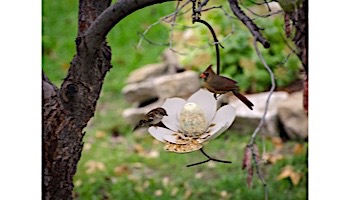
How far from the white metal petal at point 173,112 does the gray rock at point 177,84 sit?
0.43 ft

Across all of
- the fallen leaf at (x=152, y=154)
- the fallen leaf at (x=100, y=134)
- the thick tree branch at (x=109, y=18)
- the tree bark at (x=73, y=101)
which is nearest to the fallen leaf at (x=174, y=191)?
the fallen leaf at (x=152, y=154)

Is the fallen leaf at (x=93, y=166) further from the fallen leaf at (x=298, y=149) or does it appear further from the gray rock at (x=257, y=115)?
the fallen leaf at (x=298, y=149)

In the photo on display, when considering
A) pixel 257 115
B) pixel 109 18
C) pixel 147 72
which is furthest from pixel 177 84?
pixel 109 18

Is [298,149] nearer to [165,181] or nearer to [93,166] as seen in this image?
[165,181]

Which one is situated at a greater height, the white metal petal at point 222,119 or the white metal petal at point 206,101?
the white metal petal at point 206,101

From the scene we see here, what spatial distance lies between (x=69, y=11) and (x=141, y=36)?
0.18 m

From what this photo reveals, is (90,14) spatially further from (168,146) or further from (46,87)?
(168,146)

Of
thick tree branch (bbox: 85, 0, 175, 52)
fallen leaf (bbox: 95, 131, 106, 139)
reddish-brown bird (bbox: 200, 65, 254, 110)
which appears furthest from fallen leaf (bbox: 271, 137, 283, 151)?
thick tree branch (bbox: 85, 0, 175, 52)

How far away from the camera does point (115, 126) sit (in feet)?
6.88

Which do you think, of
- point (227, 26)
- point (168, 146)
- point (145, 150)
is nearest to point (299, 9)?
point (227, 26)

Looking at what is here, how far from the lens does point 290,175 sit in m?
2.08

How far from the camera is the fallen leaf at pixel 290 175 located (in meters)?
2.05

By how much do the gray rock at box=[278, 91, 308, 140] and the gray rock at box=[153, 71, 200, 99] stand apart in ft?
1.20

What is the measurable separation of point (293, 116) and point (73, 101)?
0.79 meters
